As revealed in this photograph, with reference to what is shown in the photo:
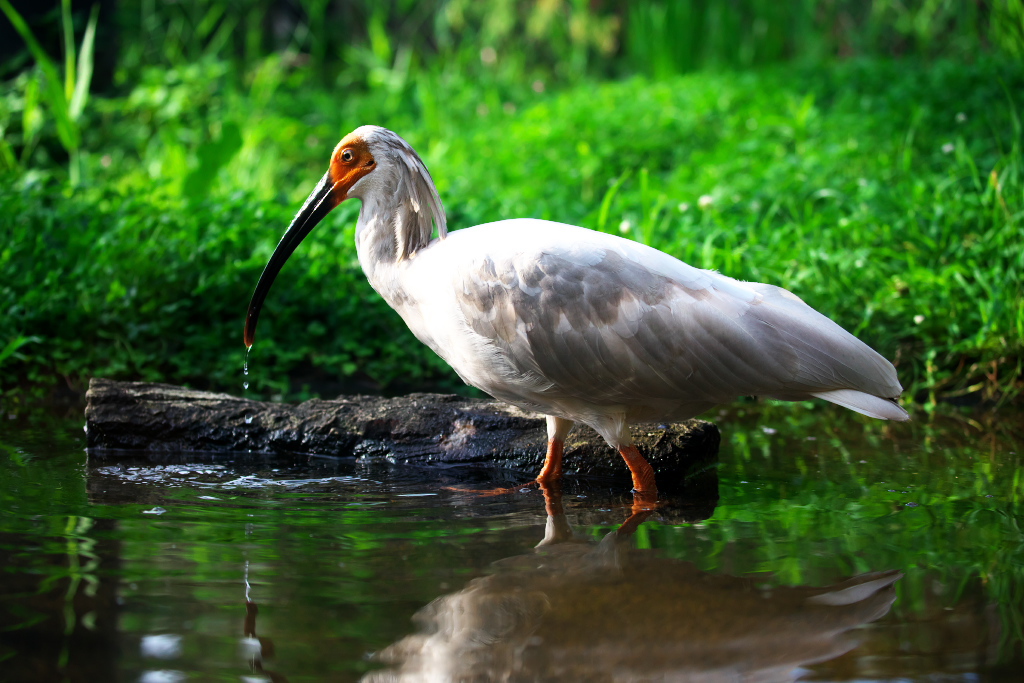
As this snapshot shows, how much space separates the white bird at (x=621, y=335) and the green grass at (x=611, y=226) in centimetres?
191

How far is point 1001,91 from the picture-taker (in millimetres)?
7527

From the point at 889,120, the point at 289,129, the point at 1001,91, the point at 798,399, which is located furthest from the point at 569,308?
the point at 289,129

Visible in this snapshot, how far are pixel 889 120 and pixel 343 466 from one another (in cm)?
563

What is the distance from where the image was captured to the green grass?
16.6 feet

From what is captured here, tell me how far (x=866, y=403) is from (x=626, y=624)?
1.31 metres

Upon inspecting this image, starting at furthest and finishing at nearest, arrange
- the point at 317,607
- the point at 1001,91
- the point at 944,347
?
1. the point at 1001,91
2. the point at 944,347
3. the point at 317,607

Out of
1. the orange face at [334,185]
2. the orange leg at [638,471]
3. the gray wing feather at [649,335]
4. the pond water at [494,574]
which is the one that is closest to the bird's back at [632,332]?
the gray wing feather at [649,335]

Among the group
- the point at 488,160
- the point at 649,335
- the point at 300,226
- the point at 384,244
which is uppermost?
the point at 488,160

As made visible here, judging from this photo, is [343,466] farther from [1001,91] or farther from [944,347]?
[1001,91]

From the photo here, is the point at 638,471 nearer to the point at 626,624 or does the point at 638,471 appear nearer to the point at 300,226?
the point at 626,624

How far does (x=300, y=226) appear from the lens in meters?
3.82

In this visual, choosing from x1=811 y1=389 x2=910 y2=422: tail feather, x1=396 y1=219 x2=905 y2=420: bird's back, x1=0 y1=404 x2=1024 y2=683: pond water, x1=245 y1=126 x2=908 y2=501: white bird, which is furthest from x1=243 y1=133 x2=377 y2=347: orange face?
x1=811 y1=389 x2=910 y2=422: tail feather

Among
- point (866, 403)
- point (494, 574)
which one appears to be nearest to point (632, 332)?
point (866, 403)

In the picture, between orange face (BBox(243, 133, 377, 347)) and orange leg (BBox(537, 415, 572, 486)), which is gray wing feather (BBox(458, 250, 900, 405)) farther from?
orange face (BBox(243, 133, 377, 347))
